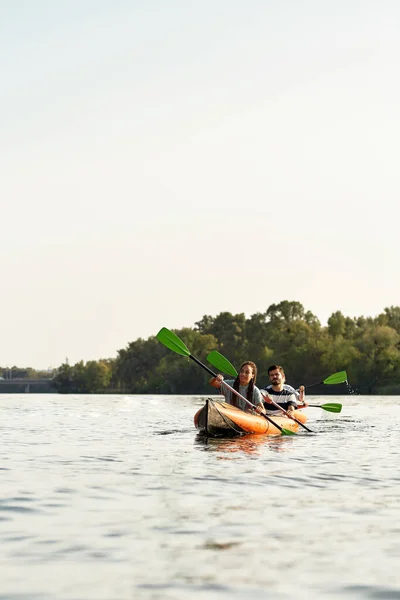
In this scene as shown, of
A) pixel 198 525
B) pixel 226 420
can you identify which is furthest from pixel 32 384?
pixel 198 525

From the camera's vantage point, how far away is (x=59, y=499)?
9.34 meters

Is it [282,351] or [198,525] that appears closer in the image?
[198,525]

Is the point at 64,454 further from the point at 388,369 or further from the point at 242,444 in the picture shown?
the point at 388,369

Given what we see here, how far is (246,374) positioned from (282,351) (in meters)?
91.3

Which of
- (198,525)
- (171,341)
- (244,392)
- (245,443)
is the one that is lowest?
(198,525)

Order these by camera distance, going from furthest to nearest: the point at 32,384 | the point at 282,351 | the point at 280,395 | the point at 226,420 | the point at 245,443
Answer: the point at 32,384 < the point at 282,351 < the point at 280,395 < the point at 226,420 < the point at 245,443

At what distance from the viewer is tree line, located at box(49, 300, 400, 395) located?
9656 cm

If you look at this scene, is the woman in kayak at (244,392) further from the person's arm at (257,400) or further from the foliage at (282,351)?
the foliage at (282,351)

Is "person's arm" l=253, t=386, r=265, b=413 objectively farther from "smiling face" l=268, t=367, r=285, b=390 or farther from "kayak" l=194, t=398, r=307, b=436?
"smiling face" l=268, t=367, r=285, b=390

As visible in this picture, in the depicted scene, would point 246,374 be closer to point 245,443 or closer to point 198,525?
point 245,443

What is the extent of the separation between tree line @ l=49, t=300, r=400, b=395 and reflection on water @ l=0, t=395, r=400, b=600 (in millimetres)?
82576

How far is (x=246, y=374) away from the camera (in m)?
17.6

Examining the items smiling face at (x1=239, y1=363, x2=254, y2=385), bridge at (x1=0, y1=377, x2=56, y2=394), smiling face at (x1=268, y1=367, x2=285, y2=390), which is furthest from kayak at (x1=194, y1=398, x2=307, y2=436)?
bridge at (x1=0, y1=377, x2=56, y2=394)

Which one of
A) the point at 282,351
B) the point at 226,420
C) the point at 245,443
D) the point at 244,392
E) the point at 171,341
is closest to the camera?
the point at 245,443
